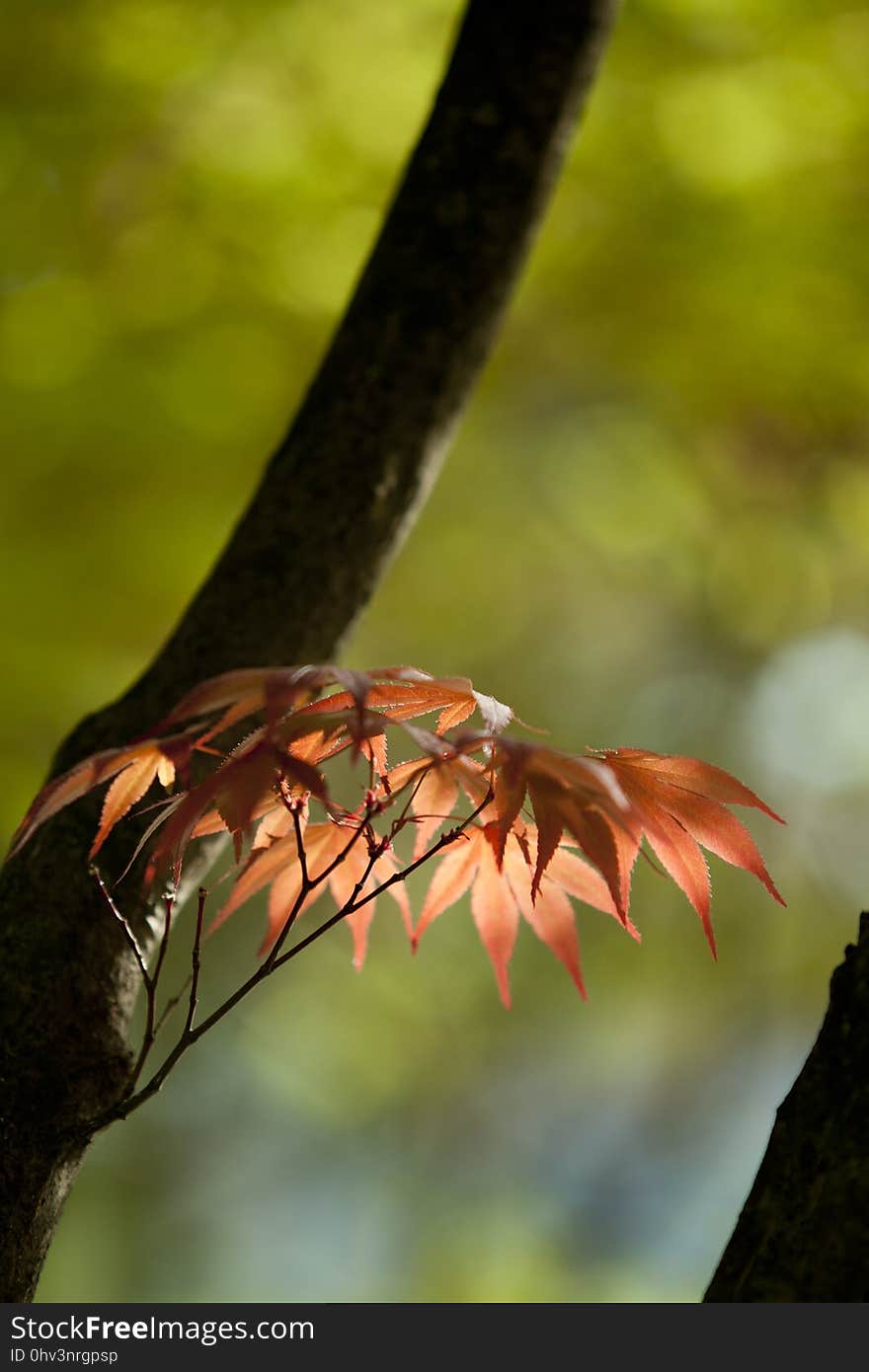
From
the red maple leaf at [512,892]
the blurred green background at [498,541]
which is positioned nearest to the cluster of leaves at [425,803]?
the red maple leaf at [512,892]

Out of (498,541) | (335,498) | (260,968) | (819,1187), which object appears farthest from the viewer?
(498,541)

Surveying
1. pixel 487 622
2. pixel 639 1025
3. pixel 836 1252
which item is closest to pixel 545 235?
pixel 487 622

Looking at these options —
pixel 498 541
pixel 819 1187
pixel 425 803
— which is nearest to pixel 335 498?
pixel 425 803

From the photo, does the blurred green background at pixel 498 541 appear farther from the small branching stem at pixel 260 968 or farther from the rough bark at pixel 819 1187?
the rough bark at pixel 819 1187

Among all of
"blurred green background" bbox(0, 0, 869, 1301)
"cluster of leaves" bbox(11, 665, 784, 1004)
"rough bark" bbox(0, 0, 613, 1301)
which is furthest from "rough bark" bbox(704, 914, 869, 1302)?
"blurred green background" bbox(0, 0, 869, 1301)

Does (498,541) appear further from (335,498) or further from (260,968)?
(260,968)

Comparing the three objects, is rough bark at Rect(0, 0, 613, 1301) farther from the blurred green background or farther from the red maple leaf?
the blurred green background
